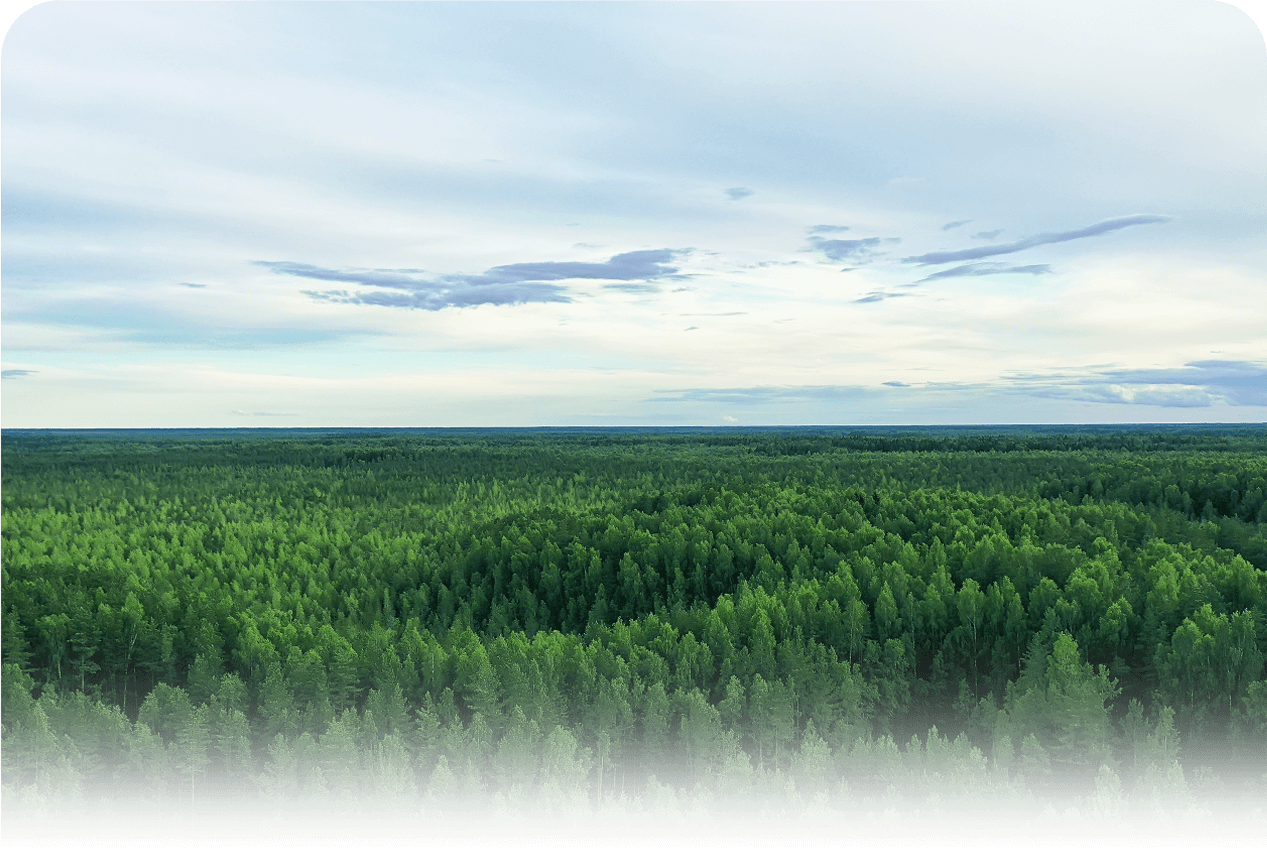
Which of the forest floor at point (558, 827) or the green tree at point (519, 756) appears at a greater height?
the green tree at point (519, 756)

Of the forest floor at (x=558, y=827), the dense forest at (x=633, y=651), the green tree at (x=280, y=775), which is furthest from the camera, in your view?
the dense forest at (x=633, y=651)

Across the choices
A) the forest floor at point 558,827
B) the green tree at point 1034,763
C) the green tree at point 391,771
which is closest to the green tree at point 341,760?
the green tree at point 391,771

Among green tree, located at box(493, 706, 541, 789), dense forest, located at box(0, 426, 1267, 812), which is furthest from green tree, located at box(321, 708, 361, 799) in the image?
green tree, located at box(493, 706, 541, 789)

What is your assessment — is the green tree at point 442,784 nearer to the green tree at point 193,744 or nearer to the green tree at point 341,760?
the green tree at point 341,760

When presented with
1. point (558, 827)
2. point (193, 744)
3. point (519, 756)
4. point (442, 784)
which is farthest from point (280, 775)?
point (558, 827)

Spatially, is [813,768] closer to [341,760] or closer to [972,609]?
[341,760]

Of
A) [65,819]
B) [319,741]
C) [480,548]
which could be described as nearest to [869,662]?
[319,741]
